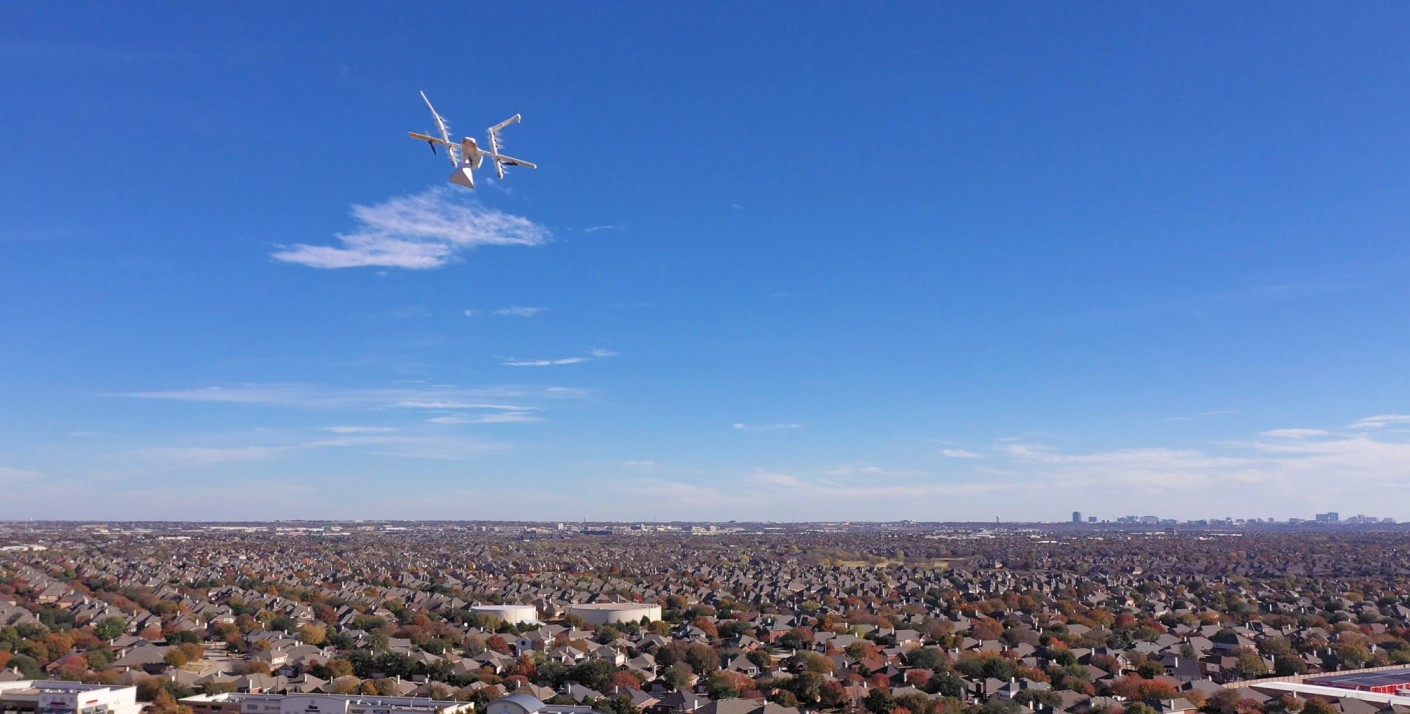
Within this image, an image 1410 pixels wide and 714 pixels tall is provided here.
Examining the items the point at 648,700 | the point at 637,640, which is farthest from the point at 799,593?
the point at 648,700

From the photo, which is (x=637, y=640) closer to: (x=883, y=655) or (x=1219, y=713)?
(x=883, y=655)

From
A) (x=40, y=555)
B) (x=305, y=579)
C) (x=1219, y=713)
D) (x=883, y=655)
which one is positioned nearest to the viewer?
(x=1219, y=713)

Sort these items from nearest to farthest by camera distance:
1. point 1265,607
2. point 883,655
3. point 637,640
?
point 883,655, point 637,640, point 1265,607

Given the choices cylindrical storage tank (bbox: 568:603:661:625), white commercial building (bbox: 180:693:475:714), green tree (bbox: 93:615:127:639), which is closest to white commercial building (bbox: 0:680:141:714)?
white commercial building (bbox: 180:693:475:714)

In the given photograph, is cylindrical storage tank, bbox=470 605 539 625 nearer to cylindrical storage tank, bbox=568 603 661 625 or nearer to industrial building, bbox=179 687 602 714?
cylindrical storage tank, bbox=568 603 661 625

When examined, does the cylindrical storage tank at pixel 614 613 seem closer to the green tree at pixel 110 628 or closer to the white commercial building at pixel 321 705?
the green tree at pixel 110 628

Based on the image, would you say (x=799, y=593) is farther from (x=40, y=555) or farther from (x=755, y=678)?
(x=40, y=555)

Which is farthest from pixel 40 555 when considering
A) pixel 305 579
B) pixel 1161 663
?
pixel 1161 663

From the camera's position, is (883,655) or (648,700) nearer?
(648,700)
